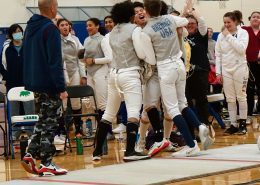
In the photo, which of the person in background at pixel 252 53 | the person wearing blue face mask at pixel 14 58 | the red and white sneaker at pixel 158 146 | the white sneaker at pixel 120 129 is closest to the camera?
the red and white sneaker at pixel 158 146

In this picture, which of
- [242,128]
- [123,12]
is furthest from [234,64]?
[123,12]

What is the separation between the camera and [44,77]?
637cm

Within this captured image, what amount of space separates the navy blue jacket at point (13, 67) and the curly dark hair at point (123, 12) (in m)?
2.86

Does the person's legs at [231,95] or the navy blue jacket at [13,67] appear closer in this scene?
the navy blue jacket at [13,67]

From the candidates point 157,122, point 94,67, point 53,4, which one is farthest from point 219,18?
point 53,4

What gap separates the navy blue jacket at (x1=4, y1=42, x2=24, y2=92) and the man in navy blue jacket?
3533mm

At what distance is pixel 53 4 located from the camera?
6.48m

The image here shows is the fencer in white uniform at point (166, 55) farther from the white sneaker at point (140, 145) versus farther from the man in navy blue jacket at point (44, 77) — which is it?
the man in navy blue jacket at point (44, 77)

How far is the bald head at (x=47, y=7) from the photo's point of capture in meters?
6.46

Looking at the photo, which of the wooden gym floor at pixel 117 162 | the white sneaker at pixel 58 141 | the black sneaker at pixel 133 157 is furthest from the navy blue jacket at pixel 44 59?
the white sneaker at pixel 58 141

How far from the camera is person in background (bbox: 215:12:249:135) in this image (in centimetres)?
1011

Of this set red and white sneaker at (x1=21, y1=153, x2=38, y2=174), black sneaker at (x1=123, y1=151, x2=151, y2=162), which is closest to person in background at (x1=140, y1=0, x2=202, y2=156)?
black sneaker at (x1=123, y1=151, x2=151, y2=162)

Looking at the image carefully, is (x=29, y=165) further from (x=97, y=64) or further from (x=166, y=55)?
(x=97, y=64)

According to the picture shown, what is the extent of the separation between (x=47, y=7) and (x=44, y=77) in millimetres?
668
